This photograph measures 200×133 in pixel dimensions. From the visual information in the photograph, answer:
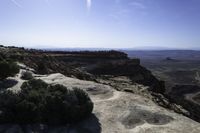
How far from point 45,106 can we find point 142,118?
5.34 metres

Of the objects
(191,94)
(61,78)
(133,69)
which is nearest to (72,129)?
(61,78)

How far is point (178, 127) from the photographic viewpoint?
15539 millimetres

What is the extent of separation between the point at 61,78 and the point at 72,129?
12.0 m

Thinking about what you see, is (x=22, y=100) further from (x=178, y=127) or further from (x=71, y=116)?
(x=178, y=127)

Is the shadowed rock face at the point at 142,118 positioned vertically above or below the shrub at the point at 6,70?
below

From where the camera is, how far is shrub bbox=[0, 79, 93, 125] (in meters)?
14.8

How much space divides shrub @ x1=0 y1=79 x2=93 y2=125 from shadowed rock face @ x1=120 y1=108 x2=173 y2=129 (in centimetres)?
216

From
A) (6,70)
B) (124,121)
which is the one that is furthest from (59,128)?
(6,70)

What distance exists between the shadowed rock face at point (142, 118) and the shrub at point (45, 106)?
2162 mm

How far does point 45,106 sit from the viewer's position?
1584 cm

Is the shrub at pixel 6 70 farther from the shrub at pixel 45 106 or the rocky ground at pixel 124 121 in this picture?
the rocky ground at pixel 124 121

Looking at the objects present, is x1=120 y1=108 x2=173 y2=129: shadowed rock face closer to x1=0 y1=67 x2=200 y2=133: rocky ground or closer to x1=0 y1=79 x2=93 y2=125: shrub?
x1=0 y1=67 x2=200 y2=133: rocky ground

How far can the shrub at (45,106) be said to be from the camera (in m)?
14.8

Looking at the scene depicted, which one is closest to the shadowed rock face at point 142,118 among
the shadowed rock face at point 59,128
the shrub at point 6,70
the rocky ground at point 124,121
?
the rocky ground at point 124,121
